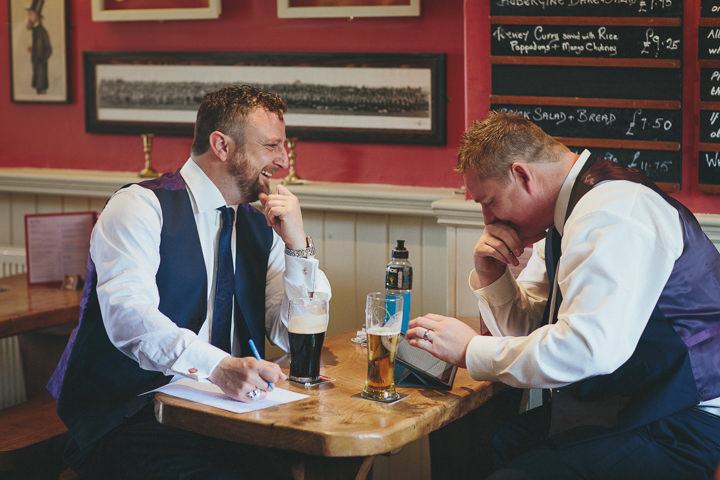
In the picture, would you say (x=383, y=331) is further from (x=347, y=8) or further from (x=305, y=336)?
(x=347, y=8)

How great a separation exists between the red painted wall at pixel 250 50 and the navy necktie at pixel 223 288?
1140 millimetres

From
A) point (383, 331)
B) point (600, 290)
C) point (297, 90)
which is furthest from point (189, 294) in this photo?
point (297, 90)

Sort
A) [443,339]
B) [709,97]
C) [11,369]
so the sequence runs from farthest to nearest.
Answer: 1. [11,369]
2. [709,97]
3. [443,339]

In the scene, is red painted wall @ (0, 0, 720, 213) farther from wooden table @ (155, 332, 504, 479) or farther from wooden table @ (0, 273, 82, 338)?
wooden table @ (155, 332, 504, 479)

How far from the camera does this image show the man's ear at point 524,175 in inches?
79.4

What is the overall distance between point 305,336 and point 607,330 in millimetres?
701

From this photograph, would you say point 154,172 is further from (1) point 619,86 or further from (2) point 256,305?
(1) point 619,86

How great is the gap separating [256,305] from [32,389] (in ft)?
4.59

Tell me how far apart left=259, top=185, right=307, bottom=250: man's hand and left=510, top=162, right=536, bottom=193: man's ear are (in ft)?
2.21

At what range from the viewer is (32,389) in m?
3.42

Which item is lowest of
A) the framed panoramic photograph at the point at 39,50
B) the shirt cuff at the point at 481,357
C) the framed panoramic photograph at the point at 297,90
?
the shirt cuff at the point at 481,357

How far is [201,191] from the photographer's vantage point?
2.44 meters

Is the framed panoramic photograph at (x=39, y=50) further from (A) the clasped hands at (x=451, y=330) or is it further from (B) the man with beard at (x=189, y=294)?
(A) the clasped hands at (x=451, y=330)

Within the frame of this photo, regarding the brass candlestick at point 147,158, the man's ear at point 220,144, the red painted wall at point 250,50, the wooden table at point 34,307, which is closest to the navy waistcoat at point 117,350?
the man's ear at point 220,144
